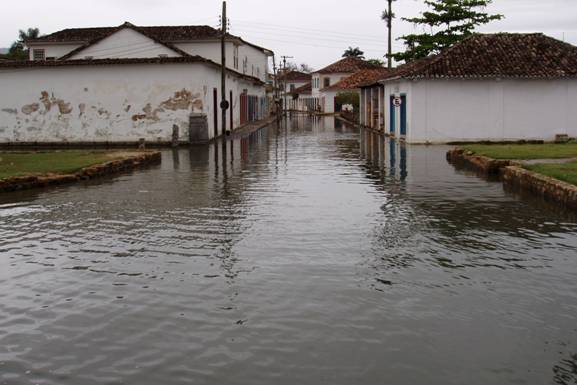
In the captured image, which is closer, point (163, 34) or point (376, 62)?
point (163, 34)

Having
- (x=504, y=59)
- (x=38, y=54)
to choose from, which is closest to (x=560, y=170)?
(x=504, y=59)

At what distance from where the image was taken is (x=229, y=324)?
6363 millimetres

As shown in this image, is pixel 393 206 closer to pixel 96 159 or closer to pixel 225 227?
pixel 225 227

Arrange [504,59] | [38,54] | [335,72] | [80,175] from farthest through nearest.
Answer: [335,72] → [38,54] → [504,59] → [80,175]

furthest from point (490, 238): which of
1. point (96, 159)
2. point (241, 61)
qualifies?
point (241, 61)

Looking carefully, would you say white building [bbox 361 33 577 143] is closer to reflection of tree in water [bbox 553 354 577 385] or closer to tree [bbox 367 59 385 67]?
reflection of tree in water [bbox 553 354 577 385]

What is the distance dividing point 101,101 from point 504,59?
17315 mm

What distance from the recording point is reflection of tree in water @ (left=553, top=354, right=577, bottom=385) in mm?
5105

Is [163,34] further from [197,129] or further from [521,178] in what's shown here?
[521,178]

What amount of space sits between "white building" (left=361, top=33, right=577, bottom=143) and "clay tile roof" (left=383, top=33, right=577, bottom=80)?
0.13 feet

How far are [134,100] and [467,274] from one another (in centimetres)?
2474

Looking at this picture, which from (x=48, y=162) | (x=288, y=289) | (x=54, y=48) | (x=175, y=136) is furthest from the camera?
(x=54, y=48)

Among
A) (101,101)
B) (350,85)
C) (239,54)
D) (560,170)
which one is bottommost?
(560,170)

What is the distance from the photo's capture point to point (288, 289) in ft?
24.4
